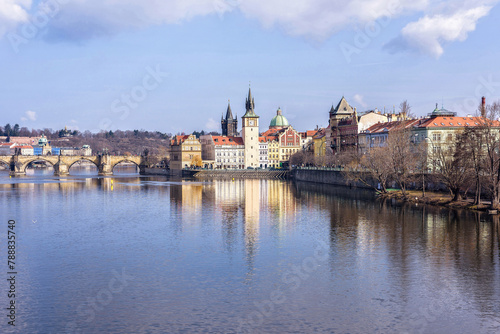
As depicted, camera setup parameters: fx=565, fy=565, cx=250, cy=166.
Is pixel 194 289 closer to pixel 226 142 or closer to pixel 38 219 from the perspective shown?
pixel 38 219

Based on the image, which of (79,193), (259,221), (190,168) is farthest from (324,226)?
(190,168)

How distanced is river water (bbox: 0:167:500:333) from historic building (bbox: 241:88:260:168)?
122669 millimetres

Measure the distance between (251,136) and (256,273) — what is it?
149m

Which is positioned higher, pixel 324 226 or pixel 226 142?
pixel 226 142

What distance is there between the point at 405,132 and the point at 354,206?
1953 cm

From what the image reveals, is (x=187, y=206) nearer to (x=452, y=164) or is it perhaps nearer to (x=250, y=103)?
(x=452, y=164)

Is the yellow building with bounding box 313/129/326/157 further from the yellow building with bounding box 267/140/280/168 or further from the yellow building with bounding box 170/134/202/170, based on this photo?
the yellow building with bounding box 170/134/202/170

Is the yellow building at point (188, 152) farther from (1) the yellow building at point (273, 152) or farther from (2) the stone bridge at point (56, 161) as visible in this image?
(1) the yellow building at point (273, 152)

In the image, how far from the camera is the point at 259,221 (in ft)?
177

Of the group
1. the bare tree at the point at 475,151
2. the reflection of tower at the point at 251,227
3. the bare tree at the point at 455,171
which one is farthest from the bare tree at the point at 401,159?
the reflection of tower at the point at 251,227

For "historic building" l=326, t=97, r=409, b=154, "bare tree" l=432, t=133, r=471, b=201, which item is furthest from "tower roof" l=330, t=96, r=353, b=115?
"bare tree" l=432, t=133, r=471, b=201

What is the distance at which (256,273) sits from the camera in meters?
32.2

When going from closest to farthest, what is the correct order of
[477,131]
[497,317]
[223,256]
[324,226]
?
[497,317] < [223,256] < [324,226] < [477,131]

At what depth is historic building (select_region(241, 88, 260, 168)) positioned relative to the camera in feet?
588
